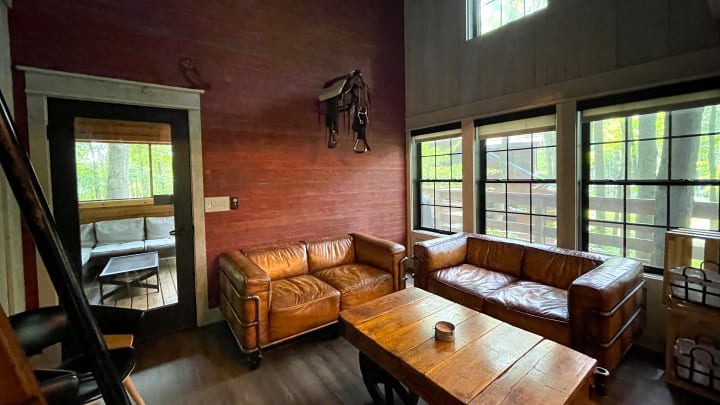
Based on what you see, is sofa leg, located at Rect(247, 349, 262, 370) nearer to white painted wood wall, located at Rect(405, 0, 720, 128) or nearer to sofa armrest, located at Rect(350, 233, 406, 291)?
sofa armrest, located at Rect(350, 233, 406, 291)

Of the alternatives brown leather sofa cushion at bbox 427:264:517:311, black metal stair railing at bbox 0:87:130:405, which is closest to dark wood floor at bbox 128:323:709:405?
brown leather sofa cushion at bbox 427:264:517:311

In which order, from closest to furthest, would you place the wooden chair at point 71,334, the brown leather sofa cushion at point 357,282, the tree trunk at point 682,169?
the wooden chair at point 71,334 < the tree trunk at point 682,169 < the brown leather sofa cushion at point 357,282

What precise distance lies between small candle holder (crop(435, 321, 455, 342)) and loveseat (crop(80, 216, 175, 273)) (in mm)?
2464

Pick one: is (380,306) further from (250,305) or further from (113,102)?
(113,102)

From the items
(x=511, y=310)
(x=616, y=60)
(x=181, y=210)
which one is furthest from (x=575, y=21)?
(x=181, y=210)

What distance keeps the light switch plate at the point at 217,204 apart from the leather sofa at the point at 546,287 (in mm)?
1945

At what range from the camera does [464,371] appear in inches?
57.8

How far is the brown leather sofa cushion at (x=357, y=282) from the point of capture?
9.37 ft

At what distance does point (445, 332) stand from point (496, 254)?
1.82 m

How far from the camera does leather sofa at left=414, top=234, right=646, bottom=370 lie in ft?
6.81

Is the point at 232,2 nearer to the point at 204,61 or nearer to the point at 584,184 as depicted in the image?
the point at 204,61

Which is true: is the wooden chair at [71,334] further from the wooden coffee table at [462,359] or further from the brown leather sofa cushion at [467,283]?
the brown leather sofa cushion at [467,283]

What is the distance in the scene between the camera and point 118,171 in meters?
2.70

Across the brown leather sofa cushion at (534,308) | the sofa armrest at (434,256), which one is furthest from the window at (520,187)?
the brown leather sofa cushion at (534,308)
